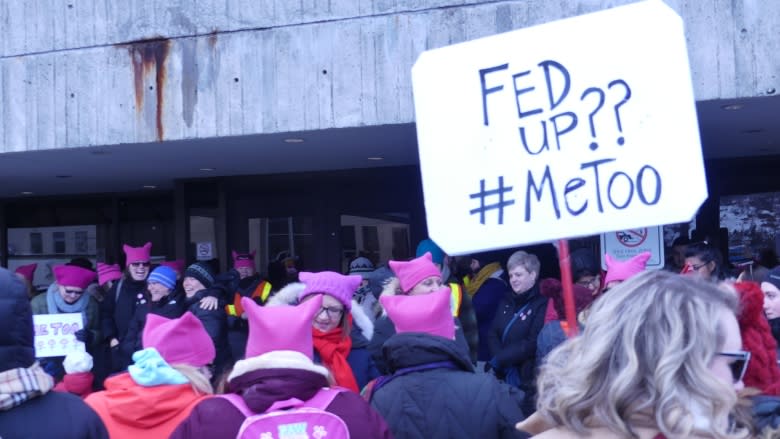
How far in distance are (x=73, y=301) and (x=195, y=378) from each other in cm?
490

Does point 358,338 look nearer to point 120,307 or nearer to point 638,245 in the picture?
point 120,307

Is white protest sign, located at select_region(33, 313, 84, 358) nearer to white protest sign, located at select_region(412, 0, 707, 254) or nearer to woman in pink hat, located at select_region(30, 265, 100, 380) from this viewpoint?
woman in pink hat, located at select_region(30, 265, 100, 380)

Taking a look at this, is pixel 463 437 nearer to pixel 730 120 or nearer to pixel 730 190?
pixel 730 120

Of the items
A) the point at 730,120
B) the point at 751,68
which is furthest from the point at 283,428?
the point at 730,120

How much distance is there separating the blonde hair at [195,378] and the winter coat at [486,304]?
4566 mm

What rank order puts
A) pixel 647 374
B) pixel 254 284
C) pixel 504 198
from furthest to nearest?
pixel 254 284 < pixel 504 198 < pixel 647 374

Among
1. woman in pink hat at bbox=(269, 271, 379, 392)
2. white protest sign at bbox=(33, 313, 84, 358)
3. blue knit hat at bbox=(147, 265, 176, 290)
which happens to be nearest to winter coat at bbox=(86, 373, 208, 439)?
woman in pink hat at bbox=(269, 271, 379, 392)

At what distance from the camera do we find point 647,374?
188cm

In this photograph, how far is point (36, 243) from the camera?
Answer: 13859 mm

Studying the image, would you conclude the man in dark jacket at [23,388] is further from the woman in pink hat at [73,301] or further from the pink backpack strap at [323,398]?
the woman in pink hat at [73,301]

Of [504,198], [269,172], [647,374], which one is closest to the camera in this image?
[647,374]

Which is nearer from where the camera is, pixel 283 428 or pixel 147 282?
pixel 283 428

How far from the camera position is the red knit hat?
304 cm

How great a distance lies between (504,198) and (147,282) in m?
4.86
